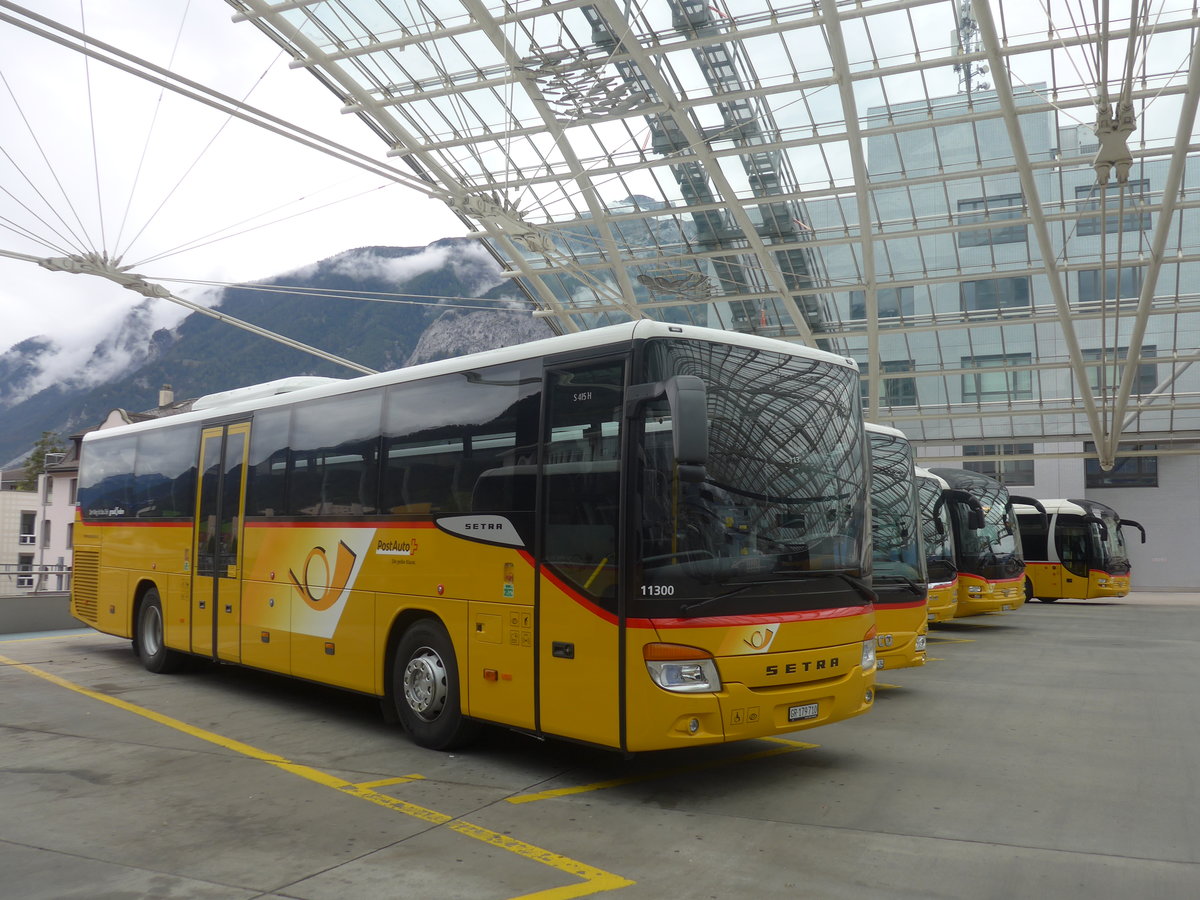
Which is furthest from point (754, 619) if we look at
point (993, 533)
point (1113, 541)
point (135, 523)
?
point (1113, 541)

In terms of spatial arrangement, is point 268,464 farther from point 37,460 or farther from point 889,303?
point 37,460

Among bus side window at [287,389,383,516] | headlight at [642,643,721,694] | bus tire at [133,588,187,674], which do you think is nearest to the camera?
headlight at [642,643,721,694]

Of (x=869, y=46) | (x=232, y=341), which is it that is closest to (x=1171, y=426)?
(x=869, y=46)

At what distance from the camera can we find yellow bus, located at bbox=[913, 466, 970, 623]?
16094 mm

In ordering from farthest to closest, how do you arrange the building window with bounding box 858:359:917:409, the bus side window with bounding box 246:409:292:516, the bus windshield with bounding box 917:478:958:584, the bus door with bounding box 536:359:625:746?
the building window with bounding box 858:359:917:409, the bus windshield with bounding box 917:478:958:584, the bus side window with bounding box 246:409:292:516, the bus door with bounding box 536:359:625:746

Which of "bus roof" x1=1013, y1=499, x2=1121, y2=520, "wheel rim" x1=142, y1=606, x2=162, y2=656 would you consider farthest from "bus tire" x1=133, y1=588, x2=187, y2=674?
"bus roof" x1=1013, y1=499, x2=1121, y2=520

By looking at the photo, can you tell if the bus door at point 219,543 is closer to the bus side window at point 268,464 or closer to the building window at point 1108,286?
the bus side window at point 268,464

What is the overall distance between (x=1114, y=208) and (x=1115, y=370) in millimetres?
7974

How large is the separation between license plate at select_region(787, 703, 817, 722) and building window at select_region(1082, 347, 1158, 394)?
27.5 m

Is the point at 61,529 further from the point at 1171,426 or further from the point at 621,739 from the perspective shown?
the point at 621,739

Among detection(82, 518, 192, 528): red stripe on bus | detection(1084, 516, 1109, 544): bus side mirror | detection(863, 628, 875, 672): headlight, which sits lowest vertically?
detection(863, 628, 875, 672): headlight

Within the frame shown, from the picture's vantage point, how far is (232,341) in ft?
611

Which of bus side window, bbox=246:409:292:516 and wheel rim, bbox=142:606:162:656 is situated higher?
bus side window, bbox=246:409:292:516

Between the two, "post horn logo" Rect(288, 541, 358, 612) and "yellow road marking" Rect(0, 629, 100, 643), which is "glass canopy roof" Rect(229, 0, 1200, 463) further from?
"post horn logo" Rect(288, 541, 358, 612)
